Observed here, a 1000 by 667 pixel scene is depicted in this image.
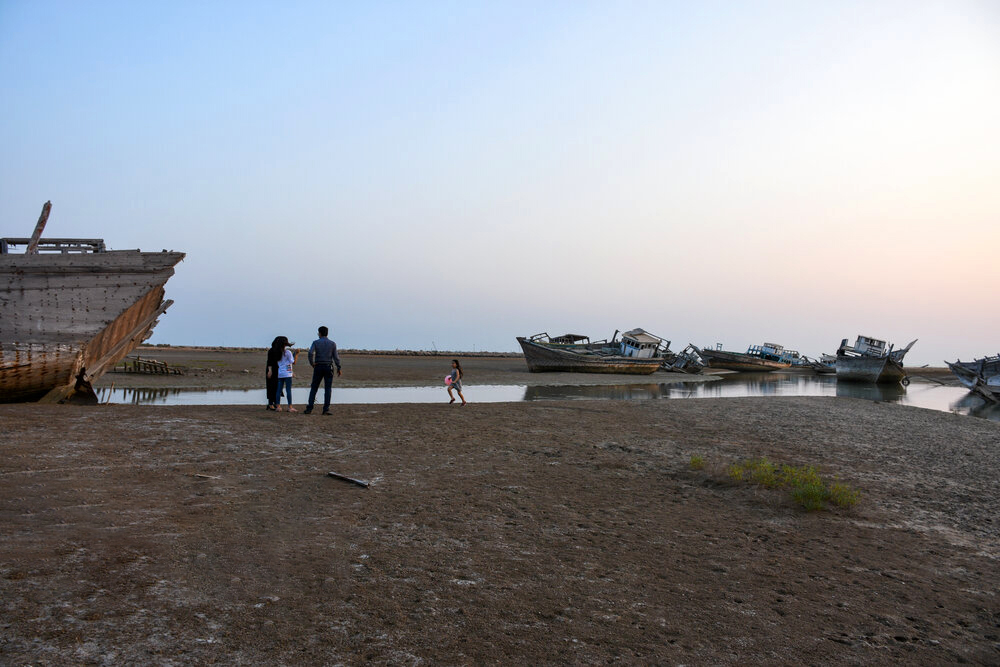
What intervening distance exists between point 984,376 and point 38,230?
39.4 m

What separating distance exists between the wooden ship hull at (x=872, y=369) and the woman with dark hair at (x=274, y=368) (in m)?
43.3

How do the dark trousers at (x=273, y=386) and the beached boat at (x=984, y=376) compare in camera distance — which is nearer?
the dark trousers at (x=273, y=386)

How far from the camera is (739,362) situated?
2537 inches

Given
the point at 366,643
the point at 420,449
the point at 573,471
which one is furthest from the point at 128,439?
the point at 366,643

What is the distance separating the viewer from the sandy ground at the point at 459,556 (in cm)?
354

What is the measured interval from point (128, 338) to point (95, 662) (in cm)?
1508

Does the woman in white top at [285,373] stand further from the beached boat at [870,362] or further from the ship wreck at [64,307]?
the beached boat at [870,362]

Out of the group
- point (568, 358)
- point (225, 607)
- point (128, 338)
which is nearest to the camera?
point (225, 607)

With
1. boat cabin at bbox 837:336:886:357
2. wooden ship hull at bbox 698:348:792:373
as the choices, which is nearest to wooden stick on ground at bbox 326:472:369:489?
boat cabin at bbox 837:336:886:357

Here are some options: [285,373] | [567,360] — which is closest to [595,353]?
[567,360]

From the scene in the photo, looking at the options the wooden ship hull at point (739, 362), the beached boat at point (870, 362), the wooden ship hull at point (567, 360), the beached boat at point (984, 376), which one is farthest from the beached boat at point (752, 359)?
the beached boat at point (984, 376)

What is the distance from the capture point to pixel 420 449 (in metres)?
9.65

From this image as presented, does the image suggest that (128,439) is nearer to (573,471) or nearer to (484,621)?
(573,471)

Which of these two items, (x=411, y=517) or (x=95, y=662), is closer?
(x=95, y=662)
